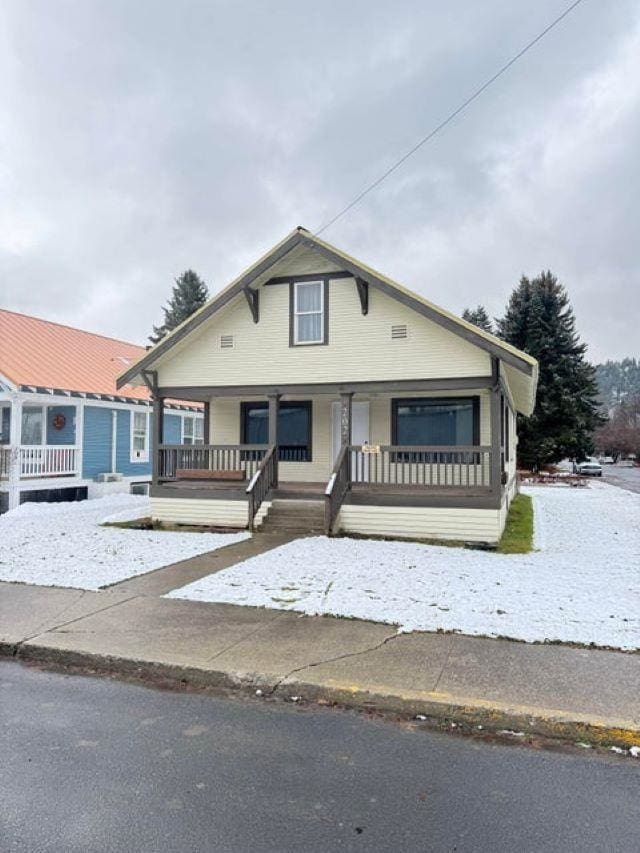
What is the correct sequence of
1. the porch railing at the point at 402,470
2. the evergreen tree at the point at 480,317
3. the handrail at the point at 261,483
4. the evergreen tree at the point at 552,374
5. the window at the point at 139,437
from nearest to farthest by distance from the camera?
the porch railing at the point at 402,470
the handrail at the point at 261,483
the window at the point at 139,437
the evergreen tree at the point at 552,374
the evergreen tree at the point at 480,317

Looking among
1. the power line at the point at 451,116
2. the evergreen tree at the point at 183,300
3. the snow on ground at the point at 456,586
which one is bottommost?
the snow on ground at the point at 456,586

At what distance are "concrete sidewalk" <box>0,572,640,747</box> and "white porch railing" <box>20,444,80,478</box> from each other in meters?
10.8

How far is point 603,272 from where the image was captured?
3569cm

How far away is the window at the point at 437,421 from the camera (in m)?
13.6

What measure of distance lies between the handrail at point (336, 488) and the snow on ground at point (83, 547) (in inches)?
68.7

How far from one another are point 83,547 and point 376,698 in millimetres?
7461

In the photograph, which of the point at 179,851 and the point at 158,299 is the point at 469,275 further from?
the point at 179,851

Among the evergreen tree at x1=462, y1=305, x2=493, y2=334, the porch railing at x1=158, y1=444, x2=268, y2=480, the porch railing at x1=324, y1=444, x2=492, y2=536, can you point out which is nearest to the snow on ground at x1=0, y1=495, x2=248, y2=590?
the porch railing at x1=158, y1=444, x2=268, y2=480

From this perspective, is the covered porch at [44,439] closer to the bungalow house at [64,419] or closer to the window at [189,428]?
the bungalow house at [64,419]

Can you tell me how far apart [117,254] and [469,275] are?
18.4 m

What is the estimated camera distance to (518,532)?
1304 centimetres

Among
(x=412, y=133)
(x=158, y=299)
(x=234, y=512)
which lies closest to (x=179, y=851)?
(x=234, y=512)

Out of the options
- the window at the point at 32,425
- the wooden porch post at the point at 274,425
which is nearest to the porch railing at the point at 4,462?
the window at the point at 32,425

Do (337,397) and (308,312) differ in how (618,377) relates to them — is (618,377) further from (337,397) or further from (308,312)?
(308,312)
